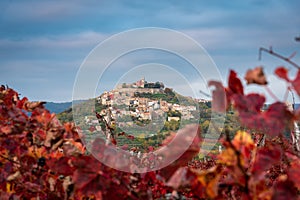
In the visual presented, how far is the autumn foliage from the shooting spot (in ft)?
4.70

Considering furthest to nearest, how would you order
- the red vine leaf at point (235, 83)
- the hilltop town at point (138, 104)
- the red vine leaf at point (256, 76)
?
the hilltop town at point (138, 104) < the red vine leaf at point (235, 83) < the red vine leaf at point (256, 76)

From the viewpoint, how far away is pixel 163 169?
1753 millimetres

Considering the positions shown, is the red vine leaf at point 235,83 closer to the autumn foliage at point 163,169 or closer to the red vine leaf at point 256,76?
the autumn foliage at point 163,169

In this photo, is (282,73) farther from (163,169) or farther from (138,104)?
(138,104)

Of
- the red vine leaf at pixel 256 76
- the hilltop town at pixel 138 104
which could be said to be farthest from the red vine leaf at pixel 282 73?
the hilltop town at pixel 138 104

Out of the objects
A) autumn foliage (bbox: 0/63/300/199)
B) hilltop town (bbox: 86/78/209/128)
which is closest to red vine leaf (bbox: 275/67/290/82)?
autumn foliage (bbox: 0/63/300/199)

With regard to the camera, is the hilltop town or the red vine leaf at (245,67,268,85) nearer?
the red vine leaf at (245,67,268,85)

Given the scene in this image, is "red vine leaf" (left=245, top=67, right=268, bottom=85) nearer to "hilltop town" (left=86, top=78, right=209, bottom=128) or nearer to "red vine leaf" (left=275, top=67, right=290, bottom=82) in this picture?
"red vine leaf" (left=275, top=67, right=290, bottom=82)

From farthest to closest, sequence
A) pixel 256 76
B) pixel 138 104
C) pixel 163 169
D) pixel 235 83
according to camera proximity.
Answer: pixel 138 104
pixel 163 169
pixel 235 83
pixel 256 76

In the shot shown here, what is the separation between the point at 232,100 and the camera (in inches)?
61.7

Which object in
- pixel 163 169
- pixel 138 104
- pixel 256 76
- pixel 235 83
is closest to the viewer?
pixel 256 76

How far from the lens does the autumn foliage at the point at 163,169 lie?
1434 millimetres

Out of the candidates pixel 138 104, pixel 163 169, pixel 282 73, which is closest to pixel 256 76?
pixel 282 73

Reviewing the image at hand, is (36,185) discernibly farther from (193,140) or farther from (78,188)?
(193,140)
